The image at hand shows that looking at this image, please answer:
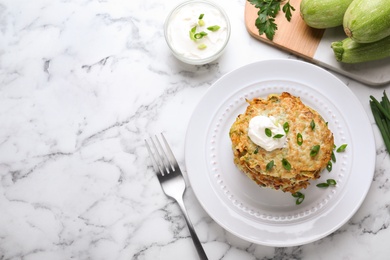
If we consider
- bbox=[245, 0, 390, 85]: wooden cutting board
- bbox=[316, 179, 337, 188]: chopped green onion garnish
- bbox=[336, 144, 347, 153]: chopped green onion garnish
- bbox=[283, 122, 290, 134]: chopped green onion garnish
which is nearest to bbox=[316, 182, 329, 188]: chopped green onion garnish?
bbox=[316, 179, 337, 188]: chopped green onion garnish

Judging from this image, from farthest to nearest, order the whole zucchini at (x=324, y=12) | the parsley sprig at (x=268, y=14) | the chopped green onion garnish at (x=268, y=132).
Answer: the parsley sprig at (x=268, y=14)
the whole zucchini at (x=324, y=12)
the chopped green onion garnish at (x=268, y=132)

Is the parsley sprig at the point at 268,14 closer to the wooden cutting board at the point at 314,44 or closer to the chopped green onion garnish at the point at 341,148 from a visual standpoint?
the wooden cutting board at the point at 314,44

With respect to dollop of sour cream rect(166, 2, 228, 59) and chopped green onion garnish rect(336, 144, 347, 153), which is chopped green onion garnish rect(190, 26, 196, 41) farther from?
chopped green onion garnish rect(336, 144, 347, 153)

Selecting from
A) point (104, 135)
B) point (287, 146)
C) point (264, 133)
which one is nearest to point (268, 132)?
point (264, 133)

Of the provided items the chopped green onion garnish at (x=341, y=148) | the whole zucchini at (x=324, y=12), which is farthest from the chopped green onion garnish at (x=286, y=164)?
the whole zucchini at (x=324, y=12)

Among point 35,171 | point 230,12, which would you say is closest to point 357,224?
point 230,12

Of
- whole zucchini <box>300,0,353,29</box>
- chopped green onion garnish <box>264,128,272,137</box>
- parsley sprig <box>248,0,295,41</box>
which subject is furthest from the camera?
parsley sprig <box>248,0,295,41</box>
